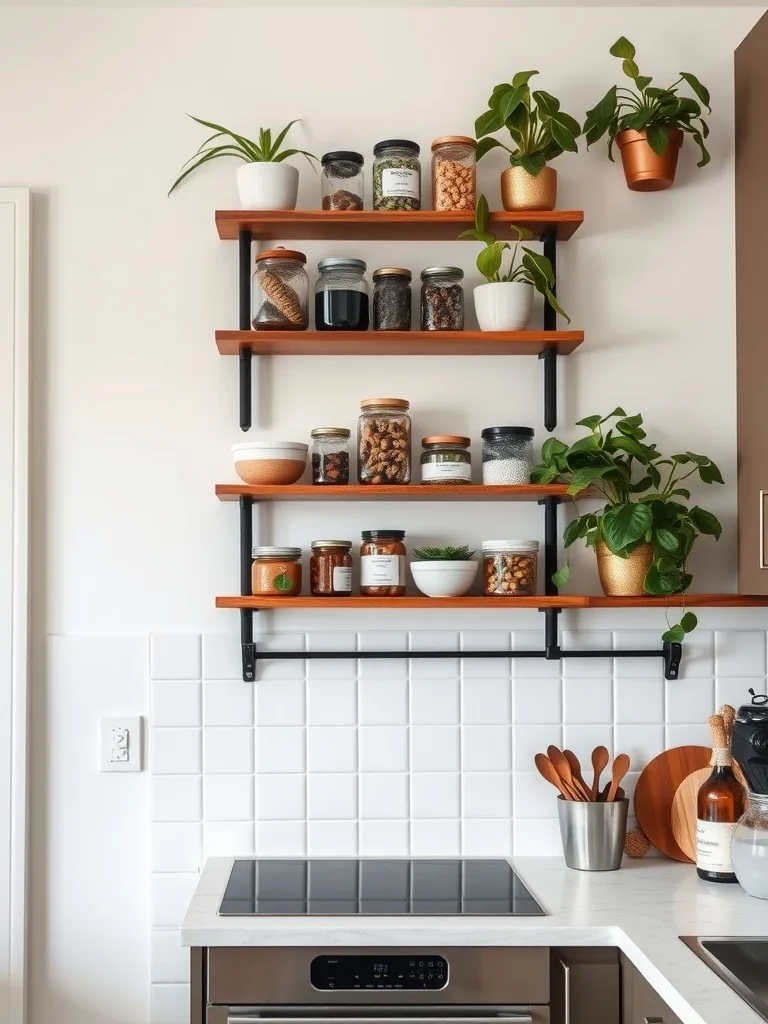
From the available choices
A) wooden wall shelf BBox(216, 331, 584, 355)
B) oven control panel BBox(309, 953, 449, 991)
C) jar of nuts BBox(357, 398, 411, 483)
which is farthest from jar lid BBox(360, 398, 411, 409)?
oven control panel BBox(309, 953, 449, 991)

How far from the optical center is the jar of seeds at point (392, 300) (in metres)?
2.11

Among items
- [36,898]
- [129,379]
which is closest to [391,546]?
[129,379]

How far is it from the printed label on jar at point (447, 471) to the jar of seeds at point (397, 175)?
512 millimetres

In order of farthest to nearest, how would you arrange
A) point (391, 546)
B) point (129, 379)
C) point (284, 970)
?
1. point (129, 379)
2. point (391, 546)
3. point (284, 970)

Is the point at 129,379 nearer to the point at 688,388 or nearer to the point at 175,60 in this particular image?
the point at 175,60

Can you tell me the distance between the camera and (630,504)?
200 cm

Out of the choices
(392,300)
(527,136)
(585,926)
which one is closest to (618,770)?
(585,926)

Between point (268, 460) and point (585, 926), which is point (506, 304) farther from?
point (585, 926)

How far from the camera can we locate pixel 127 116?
2221 mm

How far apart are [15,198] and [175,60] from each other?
0.44 metres

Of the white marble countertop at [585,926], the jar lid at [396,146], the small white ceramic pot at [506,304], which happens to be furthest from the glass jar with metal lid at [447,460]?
the white marble countertop at [585,926]

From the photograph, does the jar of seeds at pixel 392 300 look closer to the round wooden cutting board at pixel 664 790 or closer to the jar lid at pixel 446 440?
the jar lid at pixel 446 440

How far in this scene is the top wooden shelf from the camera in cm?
208

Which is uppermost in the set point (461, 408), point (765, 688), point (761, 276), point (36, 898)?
point (761, 276)
